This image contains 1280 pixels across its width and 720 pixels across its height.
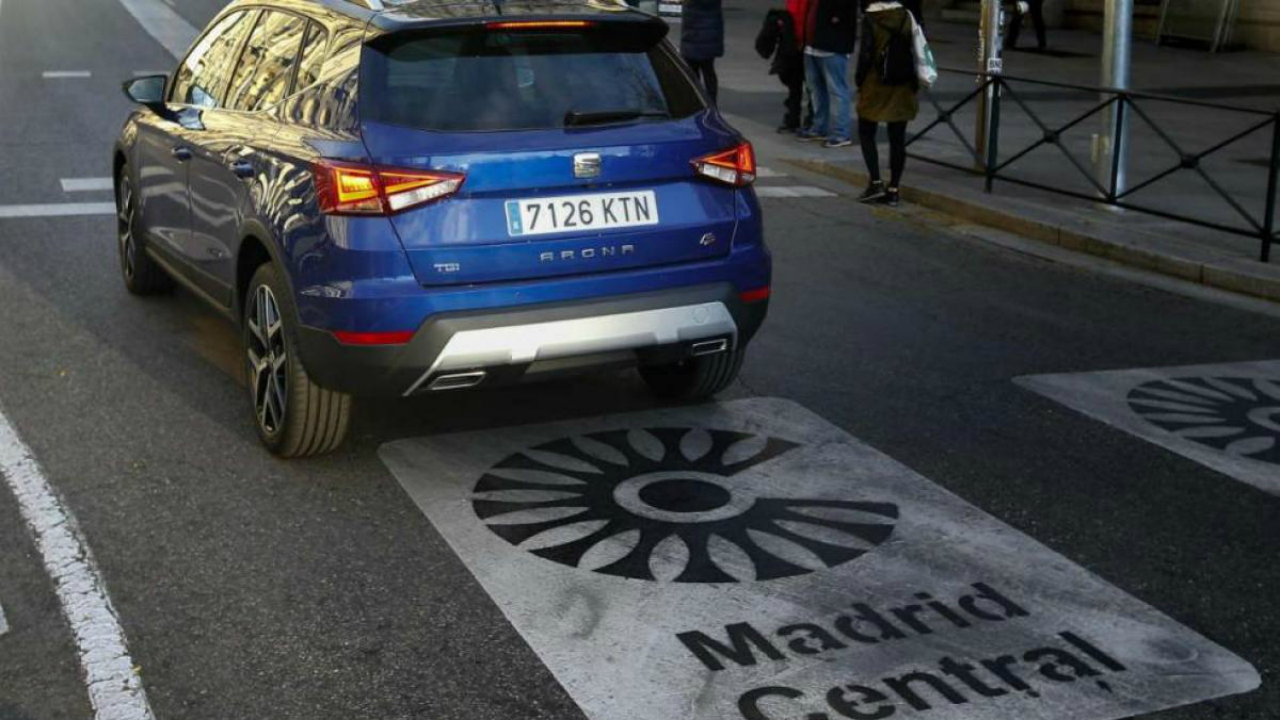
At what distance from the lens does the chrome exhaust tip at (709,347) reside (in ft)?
19.8

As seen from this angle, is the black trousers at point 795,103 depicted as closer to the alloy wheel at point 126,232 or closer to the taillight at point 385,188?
the alloy wheel at point 126,232

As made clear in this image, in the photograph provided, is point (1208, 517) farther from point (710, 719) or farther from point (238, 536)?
point (238, 536)

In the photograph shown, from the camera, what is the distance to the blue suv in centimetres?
556

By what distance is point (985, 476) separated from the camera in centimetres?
605

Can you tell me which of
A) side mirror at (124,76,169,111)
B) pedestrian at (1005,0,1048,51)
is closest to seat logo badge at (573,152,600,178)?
side mirror at (124,76,169,111)

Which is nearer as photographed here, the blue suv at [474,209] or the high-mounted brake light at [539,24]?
the blue suv at [474,209]

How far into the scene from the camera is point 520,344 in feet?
18.5

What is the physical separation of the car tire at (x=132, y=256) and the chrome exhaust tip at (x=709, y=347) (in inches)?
139

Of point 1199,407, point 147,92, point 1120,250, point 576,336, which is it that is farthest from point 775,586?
point 1120,250

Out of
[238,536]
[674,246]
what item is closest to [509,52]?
[674,246]

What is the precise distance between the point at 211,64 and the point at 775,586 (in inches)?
152

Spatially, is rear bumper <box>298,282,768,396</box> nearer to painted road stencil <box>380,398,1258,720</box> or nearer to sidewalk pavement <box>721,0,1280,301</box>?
painted road stencil <box>380,398,1258,720</box>

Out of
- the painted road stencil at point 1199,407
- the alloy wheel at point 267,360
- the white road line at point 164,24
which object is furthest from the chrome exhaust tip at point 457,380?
the white road line at point 164,24

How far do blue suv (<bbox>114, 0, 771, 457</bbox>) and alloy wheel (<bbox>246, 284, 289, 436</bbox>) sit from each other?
0.04 ft
